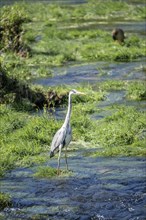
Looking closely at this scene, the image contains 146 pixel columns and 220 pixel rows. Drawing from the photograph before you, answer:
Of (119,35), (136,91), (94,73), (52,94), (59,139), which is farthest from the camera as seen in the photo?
(119,35)

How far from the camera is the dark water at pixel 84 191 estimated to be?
12.5 meters

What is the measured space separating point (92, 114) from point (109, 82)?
4.55 metres

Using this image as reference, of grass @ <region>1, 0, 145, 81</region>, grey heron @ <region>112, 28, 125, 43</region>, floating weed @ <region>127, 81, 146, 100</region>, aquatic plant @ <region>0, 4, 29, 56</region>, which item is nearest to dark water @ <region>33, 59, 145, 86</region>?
grass @ <region>1, 0, 145, 81</region>

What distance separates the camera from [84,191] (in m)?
13.7

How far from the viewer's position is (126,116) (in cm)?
1923

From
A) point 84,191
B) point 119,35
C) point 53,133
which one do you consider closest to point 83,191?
point 84,191

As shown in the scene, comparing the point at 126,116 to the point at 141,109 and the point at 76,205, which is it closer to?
the point at 141,109

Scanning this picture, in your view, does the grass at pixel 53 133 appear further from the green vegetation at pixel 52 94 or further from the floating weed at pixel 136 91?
the floating weed at pixel 136 91

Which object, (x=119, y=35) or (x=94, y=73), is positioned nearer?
(x=94, y=73)

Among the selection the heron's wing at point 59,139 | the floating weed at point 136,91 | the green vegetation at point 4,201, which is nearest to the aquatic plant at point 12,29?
the floating weed at point 136,91

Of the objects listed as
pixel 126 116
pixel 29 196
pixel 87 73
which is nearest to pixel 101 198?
pixel 29 196

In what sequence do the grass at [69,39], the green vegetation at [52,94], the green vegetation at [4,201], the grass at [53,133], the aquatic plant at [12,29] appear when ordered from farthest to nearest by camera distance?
1. the aquatic plant at [12,29]
2. the grass at [69,39]
3. the green vegetation at [52,94]
4. the grass at [53,133]
5. the green vegetation at [4,201]

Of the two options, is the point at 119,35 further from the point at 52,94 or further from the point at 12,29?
the point at 52,94

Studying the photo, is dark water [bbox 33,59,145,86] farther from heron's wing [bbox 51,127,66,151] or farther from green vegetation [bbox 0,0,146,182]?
heron's wing [bbox 51,127,66,151]
